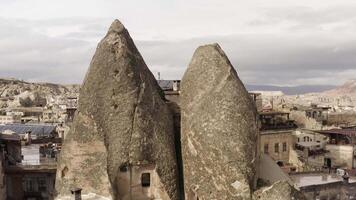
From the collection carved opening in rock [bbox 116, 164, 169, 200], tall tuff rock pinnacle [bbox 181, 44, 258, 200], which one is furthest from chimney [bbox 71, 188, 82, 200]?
tall tuff rock pinnacle [bbox 181, 44, 258, 200]

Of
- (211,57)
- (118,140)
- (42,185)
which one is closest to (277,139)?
(42,185)

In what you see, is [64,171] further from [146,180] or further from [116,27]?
[116,27]

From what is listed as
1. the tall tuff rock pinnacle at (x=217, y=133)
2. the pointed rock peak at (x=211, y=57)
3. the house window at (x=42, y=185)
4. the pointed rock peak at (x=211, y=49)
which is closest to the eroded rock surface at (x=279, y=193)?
the tall tuff rock pinnacle at (x=217, y=133)

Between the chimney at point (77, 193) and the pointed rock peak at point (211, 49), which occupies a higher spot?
the pointed rock peak at point (211, 49)

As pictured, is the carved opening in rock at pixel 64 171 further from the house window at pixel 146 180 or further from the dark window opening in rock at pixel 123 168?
the house window at pixel 146 180

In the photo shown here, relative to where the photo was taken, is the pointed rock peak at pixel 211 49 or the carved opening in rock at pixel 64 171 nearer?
the carved opening in rock at pixel 64 171

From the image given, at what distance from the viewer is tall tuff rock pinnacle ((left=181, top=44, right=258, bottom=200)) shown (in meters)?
32.2

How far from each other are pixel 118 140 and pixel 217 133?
5913 mm

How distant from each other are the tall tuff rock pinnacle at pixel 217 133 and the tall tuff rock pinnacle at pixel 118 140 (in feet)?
5.18

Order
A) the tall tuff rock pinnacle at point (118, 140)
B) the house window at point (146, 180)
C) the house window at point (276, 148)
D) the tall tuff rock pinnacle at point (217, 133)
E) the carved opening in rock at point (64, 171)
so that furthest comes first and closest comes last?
the house window at point (276, 148), the house window at point (146, 180), the carved opening in rock at point (64, 171), the tall tuff rock pinnacle at point (118, 140), the tall tuff rock pinnacle at point (217, 133)

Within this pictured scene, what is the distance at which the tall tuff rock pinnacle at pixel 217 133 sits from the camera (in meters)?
32.2

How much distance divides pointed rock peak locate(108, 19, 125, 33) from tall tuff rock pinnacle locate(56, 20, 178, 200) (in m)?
1.46

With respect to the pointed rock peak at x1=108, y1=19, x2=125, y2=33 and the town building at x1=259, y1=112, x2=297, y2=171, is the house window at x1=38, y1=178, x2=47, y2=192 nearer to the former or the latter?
the pointed rock peak at x1=108, y1=19, x2=125, y2=33

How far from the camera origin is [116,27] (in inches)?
1449
